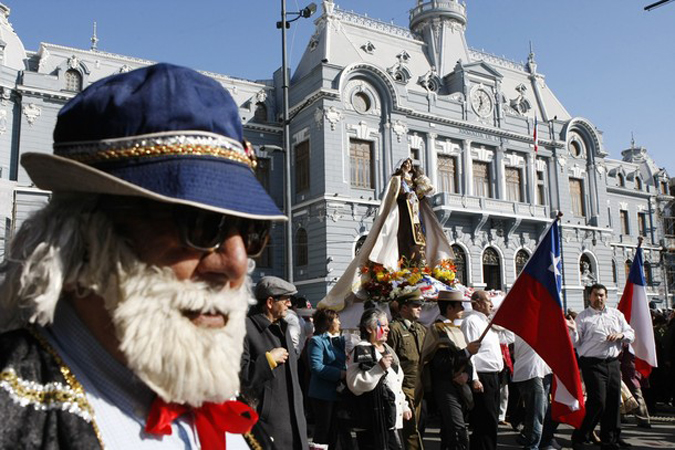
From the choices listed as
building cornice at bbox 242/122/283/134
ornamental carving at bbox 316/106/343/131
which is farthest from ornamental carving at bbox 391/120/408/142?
building cornice at bbox 242/122/283/134

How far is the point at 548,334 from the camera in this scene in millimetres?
5645

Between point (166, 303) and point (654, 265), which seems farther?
point (654, 265)

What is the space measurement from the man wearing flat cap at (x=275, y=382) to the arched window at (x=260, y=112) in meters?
23.2

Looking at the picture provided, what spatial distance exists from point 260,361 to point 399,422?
1893mm

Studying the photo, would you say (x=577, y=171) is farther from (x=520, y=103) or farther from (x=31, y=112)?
(x=31, y=112)

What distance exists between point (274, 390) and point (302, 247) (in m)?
20.5

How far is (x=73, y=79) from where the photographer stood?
2352 cm

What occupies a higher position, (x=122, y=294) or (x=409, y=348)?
(x=122, y=294)

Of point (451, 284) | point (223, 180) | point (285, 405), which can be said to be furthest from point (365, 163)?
point (223, 180)

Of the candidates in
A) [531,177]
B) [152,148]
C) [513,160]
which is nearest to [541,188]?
[531,177]

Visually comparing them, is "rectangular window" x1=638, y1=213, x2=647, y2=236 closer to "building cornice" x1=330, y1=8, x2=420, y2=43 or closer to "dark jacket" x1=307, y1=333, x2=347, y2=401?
"building cornice" x1=330, y1=8, x2=420, y2=43

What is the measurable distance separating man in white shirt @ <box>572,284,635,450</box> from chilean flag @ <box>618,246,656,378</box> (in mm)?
1548

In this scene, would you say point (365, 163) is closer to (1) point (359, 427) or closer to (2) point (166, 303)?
(1) point (359, 427)

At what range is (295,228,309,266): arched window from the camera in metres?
24.3
